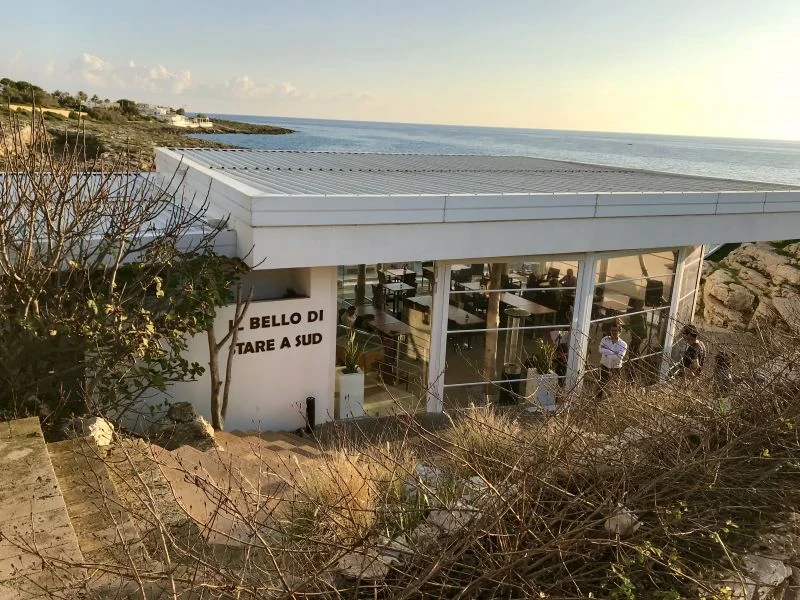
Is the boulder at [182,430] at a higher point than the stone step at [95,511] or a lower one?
lower

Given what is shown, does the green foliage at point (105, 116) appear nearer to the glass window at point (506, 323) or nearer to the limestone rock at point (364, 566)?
the glass window at point (506, 323)

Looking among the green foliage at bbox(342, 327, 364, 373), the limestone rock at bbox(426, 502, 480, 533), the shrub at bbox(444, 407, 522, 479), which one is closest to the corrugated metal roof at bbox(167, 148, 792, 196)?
the green foliage at bbox(342, 327, 364, 373)

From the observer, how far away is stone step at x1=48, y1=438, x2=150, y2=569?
4.30 m

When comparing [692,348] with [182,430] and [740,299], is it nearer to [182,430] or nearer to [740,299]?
[182,430]

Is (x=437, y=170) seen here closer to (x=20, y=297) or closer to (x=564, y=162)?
(x=564, y=162)

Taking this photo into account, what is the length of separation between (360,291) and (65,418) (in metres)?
4.94

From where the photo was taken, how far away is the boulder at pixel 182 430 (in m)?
8.07

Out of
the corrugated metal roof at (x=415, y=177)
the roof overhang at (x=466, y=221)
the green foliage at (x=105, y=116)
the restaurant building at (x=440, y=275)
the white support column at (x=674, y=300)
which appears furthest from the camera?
the green foliage at (x=105, y=116)

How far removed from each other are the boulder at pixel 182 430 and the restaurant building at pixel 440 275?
82 centimetres

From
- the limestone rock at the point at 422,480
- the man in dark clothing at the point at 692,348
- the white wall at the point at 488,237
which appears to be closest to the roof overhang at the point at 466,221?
the white wall at the point at 488,237

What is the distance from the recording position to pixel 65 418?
7.39 meters

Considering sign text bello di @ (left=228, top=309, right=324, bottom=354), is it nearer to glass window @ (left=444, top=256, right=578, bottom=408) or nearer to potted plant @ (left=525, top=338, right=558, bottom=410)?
glass window @ (left=444, top=256, right=578, bottom=408)

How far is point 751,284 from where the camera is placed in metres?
24.1

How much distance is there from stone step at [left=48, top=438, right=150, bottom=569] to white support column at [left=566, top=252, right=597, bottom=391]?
8206mm
